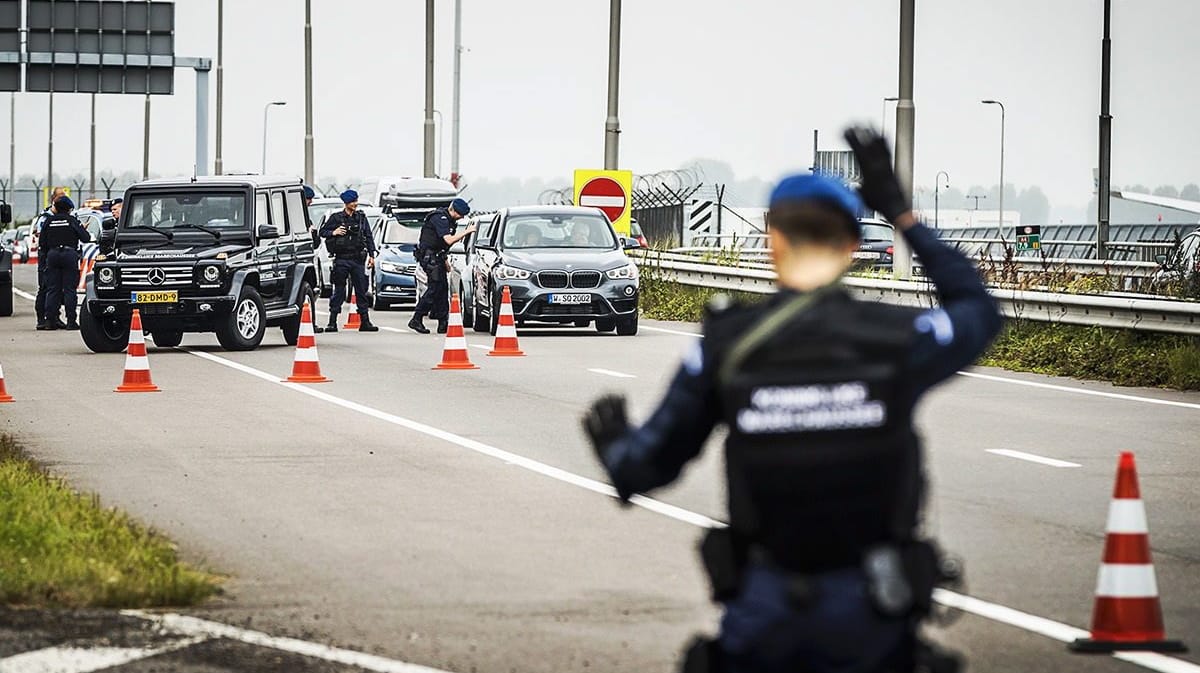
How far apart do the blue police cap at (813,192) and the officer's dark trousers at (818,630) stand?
0.74 m

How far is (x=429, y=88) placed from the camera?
180 feet

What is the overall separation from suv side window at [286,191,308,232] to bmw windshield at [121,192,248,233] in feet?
3.17

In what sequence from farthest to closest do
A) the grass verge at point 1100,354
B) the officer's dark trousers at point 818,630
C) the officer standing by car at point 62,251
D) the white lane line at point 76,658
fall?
the officer standing by car at point 62,251 < the grass verge at point 1100,354 < the white lane line at point 76,658 < the officer's dark trousers at point 818,630

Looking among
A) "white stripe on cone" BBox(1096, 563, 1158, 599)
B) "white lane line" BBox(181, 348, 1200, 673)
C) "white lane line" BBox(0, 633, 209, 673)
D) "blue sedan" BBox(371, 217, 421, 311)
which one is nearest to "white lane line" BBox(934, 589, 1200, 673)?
"white lane line" BBox(181, 348, 1200, 673)

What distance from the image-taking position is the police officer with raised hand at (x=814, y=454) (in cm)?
408

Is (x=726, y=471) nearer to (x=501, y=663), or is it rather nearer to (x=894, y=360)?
(x=894, y=360)

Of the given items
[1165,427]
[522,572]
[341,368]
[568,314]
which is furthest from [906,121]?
[522,572]

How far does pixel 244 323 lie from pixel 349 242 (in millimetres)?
4708

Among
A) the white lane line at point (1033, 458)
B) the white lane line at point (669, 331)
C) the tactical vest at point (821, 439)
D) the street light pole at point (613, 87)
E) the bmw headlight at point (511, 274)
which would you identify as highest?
the street light pole at point (613, 87)

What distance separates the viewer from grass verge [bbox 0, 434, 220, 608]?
27.9 feet

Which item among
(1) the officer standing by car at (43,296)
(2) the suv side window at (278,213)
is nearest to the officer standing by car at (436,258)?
(2) the suv side window at (278,213)

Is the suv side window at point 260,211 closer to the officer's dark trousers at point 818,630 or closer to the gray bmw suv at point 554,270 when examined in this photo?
the gray bmw suv at point 554,270

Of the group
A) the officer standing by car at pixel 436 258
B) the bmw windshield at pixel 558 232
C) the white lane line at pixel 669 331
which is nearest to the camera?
the bmw windshield at pixel 558 232

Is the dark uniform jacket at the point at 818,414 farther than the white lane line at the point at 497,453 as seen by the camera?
No
